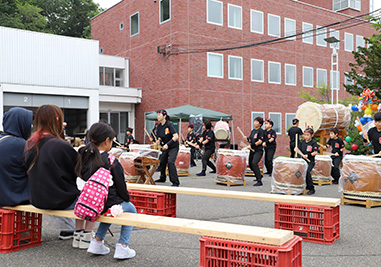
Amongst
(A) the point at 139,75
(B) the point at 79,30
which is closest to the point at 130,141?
(A) the point at 139,75

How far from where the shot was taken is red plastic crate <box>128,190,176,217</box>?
6.52m

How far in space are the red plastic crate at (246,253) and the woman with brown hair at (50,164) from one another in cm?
193

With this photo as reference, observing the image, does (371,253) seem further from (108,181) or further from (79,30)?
(79,30)

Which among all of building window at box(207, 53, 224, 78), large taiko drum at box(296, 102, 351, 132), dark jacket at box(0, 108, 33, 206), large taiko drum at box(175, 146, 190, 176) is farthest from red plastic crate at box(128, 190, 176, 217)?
building window at box(207, 53, 224, 78)

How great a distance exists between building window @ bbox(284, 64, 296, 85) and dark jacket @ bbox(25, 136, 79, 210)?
1084 inches

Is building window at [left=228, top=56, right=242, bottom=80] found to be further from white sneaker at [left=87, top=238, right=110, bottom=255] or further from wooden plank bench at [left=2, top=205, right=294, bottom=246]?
wooden plank bench at [left=2, top=205, right=294, bottom=246]

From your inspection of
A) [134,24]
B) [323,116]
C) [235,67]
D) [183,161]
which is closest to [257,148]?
[183,161]

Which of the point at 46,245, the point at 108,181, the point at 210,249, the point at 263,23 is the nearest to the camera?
the point at 210,249

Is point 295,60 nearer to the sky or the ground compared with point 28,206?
nearer to the sky

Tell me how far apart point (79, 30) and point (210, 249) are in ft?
163

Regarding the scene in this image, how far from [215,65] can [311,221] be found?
21958mm

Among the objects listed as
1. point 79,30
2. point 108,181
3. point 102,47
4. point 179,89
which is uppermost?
point 79,30

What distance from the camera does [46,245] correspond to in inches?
205

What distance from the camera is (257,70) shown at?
28.9 metres
